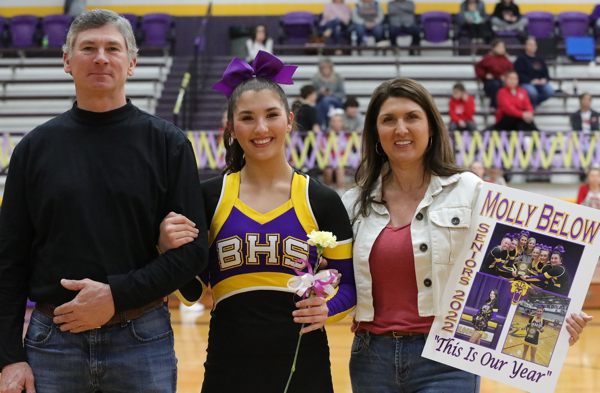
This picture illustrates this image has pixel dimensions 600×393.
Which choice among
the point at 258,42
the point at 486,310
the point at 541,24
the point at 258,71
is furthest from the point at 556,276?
the point at 541,24

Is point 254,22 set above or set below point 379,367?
above

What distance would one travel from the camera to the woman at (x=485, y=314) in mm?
2117

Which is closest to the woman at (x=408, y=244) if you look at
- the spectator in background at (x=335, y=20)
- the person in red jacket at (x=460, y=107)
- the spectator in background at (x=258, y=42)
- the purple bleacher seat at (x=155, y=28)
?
the person in red jacket at (x=460, y=107)

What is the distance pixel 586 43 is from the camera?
37.5ft

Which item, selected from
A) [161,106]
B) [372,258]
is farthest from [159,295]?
[161,106]

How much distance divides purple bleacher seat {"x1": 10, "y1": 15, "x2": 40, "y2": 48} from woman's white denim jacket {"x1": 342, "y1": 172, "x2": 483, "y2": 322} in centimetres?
1213

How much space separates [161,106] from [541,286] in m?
9.44

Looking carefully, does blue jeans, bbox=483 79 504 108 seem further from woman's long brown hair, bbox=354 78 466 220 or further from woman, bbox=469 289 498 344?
woman, bbox=469 289 498 344

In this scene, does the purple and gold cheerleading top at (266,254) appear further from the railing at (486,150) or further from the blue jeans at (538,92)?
the blue jeans at (538,92)

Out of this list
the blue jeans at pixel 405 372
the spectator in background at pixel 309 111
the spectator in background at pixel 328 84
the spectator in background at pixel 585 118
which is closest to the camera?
the blue jeans at pixel 405 372

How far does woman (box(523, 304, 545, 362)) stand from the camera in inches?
81.9

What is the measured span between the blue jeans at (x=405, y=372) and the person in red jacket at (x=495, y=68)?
8856 millimetres

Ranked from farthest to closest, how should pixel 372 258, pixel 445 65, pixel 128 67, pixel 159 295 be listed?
pixel 445 65 → pixel 372 258 → pixel 128 67 → pixel 159 295

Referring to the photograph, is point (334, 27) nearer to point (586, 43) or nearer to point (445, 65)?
point (445, 65)
